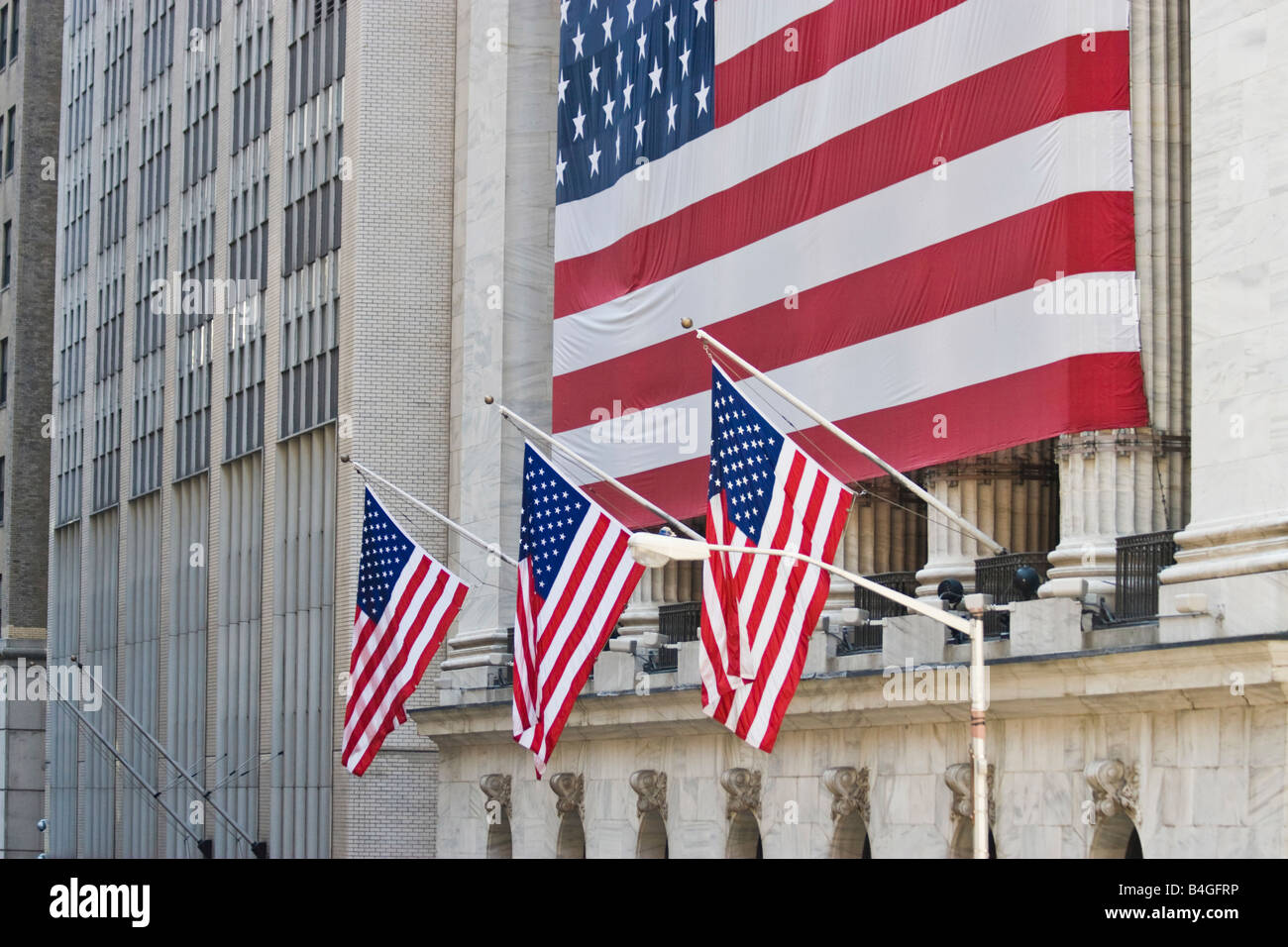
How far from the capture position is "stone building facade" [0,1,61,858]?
3031 inches

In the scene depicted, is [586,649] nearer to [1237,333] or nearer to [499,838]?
[1237,333]

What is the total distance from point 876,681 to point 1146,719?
5403 mm

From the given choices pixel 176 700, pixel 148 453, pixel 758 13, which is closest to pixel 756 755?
pixel 758 13

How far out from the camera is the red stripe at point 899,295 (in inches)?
1165

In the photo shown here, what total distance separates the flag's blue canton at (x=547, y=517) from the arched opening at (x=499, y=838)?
11991mm

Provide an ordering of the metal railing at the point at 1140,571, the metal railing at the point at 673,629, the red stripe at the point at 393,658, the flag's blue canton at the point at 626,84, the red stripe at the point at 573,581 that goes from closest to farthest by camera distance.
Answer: the metal railing at the point at 1140,571
the red stripe at the point at 573,581
the red stripe at the point at 393,658
the metal railing at the point at 673,629
the flag's blue canton at the point at 626,84

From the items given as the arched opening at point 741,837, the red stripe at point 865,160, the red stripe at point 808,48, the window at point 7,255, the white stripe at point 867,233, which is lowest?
the arched opening at point 741,837

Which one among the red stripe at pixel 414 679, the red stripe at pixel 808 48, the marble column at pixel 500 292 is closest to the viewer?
the red stripe at pixel 808 48

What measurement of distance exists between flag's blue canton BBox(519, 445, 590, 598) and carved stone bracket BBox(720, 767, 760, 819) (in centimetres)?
489

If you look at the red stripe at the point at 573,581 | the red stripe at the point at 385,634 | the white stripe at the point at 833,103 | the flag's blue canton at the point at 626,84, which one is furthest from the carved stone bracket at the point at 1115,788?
the flag's blue canton at the point at 626,84

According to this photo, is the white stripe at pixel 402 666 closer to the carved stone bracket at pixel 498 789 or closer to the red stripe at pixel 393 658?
the red stripe at pixel 393 658

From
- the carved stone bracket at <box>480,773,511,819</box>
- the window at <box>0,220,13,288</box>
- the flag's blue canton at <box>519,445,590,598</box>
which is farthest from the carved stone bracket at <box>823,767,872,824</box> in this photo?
the window at <box>0,220,13,288</box>

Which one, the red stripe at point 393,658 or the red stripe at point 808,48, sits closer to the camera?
the red stripe at point 808,48

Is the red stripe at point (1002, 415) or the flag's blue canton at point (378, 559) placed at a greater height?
the red stripe at point (1002, 415)
